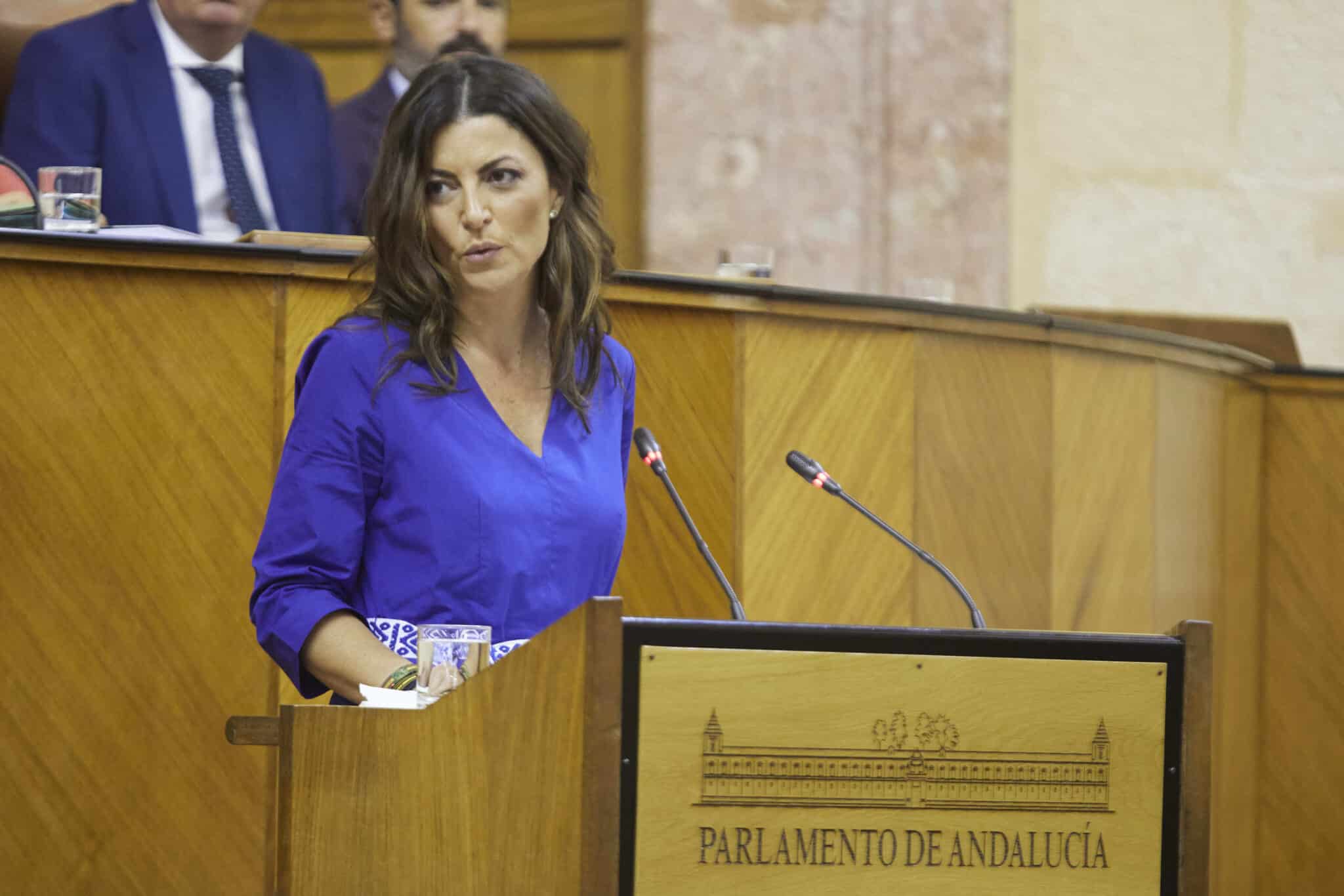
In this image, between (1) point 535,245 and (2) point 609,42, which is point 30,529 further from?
(2) point 609,42

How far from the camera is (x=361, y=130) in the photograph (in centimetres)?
411

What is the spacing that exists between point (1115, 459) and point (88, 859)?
86.6 inches

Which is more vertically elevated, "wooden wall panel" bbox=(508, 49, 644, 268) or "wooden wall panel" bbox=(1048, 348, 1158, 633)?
"wooden wall panel" bbox=(508, 49, 644, 268)

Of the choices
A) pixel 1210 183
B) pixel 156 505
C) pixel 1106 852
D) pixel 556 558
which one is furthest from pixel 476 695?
pixel 1210 183

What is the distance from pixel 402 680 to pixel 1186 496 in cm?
257

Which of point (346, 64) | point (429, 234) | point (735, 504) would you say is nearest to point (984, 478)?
point (735, 504)

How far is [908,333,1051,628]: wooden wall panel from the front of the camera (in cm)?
350

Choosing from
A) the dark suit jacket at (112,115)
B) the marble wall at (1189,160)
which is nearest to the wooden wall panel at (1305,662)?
the marble wall at (1189,160)

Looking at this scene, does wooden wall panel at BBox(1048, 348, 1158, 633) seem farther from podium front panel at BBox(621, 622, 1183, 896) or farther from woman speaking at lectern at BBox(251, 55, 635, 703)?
podium front panel at BBox(621, 622, 1183, 896)

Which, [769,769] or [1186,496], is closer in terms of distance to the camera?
[769,769]

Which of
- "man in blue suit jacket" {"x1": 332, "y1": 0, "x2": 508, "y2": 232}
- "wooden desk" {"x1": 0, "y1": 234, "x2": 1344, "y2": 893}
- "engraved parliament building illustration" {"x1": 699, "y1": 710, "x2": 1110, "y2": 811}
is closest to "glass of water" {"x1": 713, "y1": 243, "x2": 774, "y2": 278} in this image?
"wooden desk" {"x1": 0, "y1": 234, "x2": 1344, "y2": 893}

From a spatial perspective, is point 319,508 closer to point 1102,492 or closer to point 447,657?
point 447,657

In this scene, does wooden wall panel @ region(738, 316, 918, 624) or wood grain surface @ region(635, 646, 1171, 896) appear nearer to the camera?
wood grain surface @ region(635, 646, 1171, 896)

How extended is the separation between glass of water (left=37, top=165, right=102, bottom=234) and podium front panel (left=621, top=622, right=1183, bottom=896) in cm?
171
